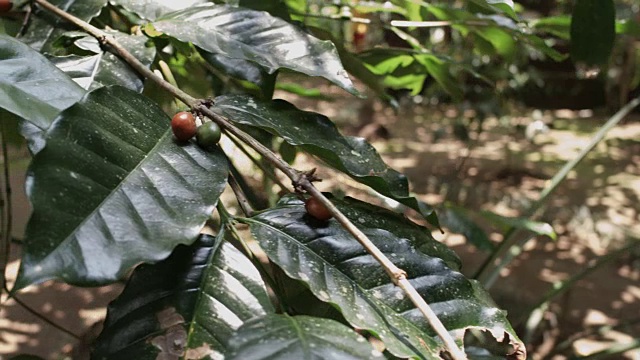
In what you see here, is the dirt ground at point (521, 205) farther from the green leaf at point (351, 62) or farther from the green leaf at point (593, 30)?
the green leaf at point (593, 30)

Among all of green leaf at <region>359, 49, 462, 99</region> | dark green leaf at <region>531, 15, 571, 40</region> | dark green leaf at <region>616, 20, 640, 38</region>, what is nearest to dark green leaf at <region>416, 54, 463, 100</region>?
green leaf at <region>359, 49, 462, 99</region>

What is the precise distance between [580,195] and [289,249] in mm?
3597

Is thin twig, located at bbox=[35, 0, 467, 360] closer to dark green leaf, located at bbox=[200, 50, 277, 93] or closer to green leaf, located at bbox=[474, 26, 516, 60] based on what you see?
dark green leaf, located at bbox=[200, 50, 277, 93]

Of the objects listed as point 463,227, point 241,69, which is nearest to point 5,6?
point 241,69

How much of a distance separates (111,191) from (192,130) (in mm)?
105

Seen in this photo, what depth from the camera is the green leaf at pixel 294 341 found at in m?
0.34

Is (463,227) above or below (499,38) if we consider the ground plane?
below

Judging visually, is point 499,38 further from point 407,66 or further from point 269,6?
point 269,6

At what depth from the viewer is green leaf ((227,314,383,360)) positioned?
335mm

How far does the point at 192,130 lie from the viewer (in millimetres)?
475

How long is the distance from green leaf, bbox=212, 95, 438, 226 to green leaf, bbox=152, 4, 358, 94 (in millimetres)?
45

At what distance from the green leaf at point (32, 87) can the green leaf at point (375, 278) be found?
0.18m

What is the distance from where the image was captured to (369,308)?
41cm

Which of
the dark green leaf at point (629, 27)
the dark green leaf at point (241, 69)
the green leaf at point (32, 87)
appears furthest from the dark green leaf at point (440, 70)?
the green leaf at point (32, 87)
